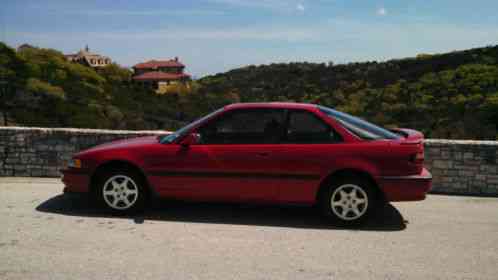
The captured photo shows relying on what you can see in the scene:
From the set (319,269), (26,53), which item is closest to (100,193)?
(319,269)

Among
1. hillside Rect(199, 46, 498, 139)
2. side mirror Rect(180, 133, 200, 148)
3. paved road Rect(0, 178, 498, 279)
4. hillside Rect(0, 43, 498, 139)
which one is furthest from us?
hillside Rect(199, 46, 498, 139)

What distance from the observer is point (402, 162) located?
5.29 m

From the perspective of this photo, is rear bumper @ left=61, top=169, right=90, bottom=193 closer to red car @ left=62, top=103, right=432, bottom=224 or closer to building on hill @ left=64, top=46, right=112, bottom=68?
red car @ left=62, top=103, right=432, bottom=224

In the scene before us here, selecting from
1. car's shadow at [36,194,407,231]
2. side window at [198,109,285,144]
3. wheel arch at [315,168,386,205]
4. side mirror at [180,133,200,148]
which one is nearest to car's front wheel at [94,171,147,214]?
car's shadow at [36,194,407,231]

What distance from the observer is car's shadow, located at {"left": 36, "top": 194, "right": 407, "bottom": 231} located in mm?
5609

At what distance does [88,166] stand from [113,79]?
3046cm

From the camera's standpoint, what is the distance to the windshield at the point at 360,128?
216 inches

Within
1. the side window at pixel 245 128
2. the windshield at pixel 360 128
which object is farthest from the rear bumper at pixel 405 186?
the side window at pixel 245 128

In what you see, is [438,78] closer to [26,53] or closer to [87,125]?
[87,125]

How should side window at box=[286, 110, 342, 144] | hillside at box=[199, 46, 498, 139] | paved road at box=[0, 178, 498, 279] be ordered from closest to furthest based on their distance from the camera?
1. paved road at box=[0, 178, 498, 279]
2. side window at box=[286, 110, 342, 144]
3. hillside at box=[199, 46, 498, 139]

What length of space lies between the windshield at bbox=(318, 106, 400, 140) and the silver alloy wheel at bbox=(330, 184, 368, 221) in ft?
2.16

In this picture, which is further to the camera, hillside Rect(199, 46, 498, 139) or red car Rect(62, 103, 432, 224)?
hillside Rect(199, 46, 498, 139)

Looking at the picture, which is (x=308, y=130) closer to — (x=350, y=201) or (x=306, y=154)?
(x=306, y=154)

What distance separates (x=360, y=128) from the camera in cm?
558
